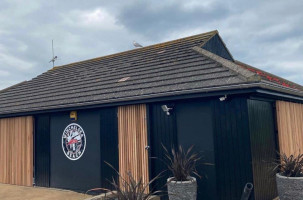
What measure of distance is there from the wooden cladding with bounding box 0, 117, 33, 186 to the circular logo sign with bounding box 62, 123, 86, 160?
1.68 meters

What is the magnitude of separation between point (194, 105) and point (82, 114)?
3722 millimetres

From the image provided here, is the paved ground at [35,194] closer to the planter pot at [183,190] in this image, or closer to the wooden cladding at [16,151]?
the wooden cladding at [16,151]

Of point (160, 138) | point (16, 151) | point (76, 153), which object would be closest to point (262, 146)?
point (160, 138)

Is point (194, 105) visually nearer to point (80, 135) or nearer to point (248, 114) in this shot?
point (248, 114)

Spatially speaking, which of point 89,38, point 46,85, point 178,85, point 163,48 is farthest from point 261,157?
point 89,38

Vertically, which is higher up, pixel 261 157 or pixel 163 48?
pixel 163 48

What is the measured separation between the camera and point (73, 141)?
8.03 meters

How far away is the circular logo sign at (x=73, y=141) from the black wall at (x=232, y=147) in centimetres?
425

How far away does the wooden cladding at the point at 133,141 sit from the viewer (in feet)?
21.9

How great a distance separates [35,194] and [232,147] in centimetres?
598

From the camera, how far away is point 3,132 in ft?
32.1

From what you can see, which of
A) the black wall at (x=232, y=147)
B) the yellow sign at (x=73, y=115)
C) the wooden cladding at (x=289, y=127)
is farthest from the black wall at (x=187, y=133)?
the yellow sign at (x=73, y=115)

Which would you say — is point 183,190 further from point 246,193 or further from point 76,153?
point 76,153

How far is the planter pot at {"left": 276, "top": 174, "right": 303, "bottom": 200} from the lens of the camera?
496 cm
